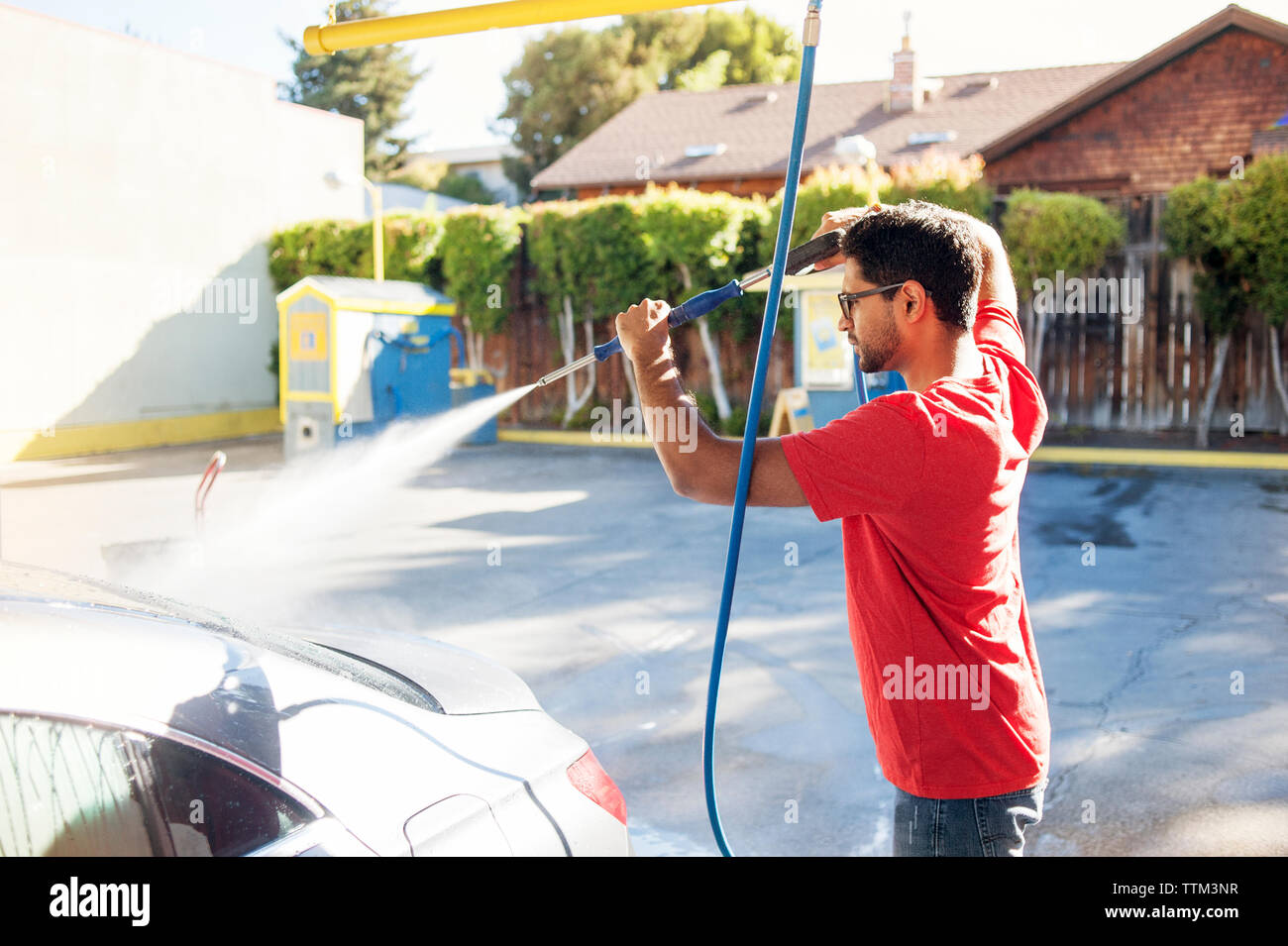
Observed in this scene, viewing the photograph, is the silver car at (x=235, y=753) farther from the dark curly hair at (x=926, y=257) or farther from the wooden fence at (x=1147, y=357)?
the wooden fence at (x=1147, y=357)

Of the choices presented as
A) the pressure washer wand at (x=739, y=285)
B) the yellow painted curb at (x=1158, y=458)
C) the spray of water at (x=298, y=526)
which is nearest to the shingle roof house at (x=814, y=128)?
the yellow painted curb at (x=1158, y=458)

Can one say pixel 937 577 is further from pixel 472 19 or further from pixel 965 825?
pixel 472 19

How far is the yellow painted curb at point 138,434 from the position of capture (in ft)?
53.7

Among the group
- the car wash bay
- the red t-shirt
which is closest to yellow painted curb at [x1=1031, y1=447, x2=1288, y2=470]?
the car wash bay

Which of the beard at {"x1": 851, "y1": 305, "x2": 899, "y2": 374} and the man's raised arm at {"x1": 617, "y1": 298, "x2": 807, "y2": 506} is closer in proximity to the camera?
the man's raised arm at {"x1": 617, "y1": 298, "x2": 807, "y2": 506}

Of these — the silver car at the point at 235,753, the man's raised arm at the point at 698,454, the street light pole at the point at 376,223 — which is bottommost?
the silver car at the point at 235,753

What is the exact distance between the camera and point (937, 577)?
2.26 meters

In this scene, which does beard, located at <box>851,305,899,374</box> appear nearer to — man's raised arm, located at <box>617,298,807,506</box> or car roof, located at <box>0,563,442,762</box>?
man's raised arm, located at <box>617,298,807,506</box>

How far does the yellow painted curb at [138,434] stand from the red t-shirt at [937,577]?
655 inches

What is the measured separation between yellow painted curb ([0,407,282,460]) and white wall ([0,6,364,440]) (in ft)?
0.54

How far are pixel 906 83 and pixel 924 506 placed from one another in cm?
2701

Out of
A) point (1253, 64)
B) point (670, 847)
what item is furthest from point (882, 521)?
point (1253, 64)

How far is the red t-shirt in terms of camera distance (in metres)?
2.16
